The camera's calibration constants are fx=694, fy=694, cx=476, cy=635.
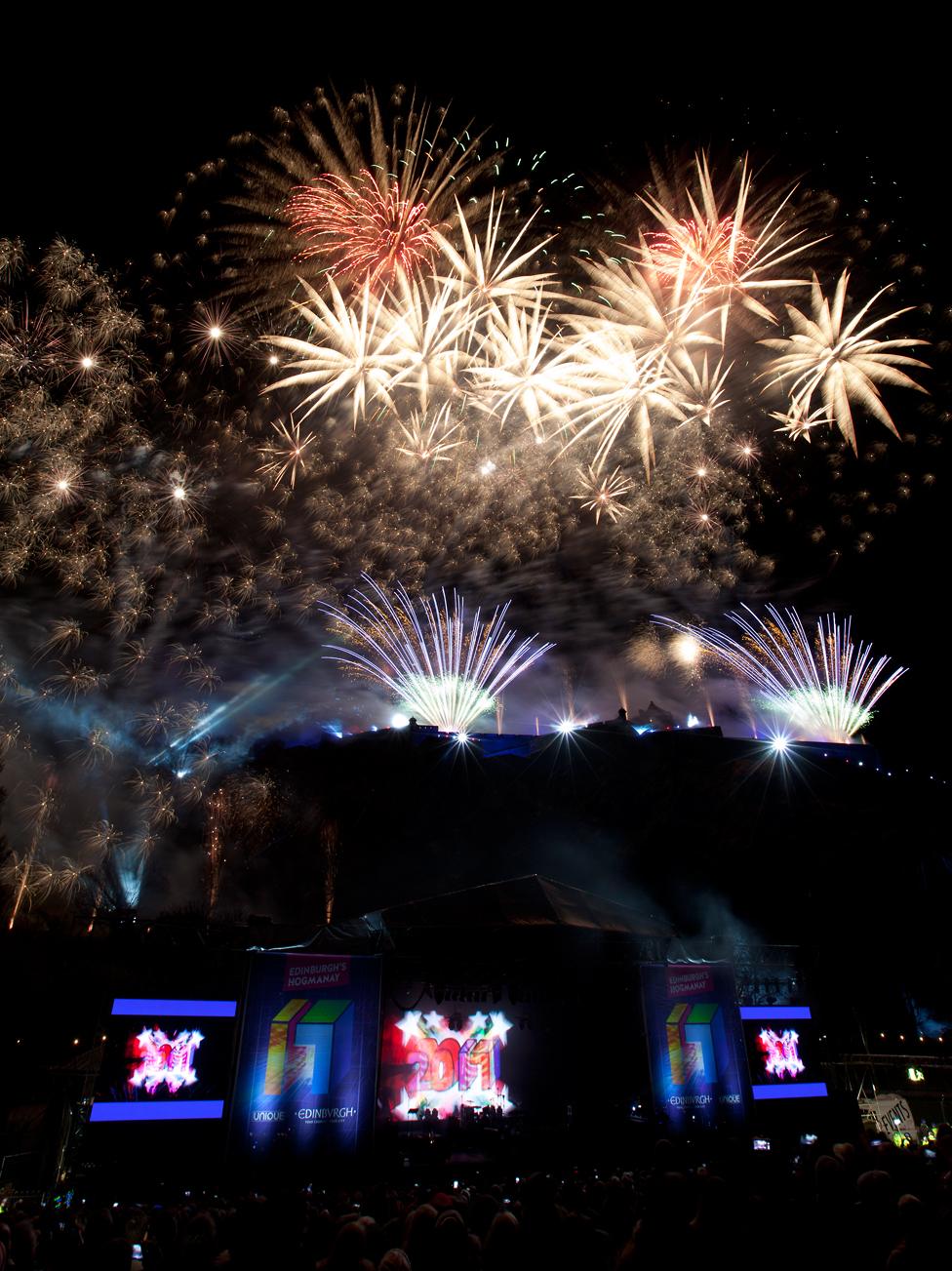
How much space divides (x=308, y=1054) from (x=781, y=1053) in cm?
910

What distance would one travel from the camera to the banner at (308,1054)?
10.4 metres

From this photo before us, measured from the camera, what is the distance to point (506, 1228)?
10.0 ft

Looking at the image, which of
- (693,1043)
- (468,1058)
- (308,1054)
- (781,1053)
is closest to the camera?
(308,1054)

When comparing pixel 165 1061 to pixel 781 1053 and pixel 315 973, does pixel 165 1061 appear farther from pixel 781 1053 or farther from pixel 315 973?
pixel 781 1053

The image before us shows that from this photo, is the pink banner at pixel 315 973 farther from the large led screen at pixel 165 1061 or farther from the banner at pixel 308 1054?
the large led screen at pixel 165 1061

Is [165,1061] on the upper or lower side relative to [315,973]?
lower

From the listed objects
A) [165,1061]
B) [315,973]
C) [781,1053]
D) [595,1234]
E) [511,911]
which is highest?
[511,911]

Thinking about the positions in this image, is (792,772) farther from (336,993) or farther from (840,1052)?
(336,993)

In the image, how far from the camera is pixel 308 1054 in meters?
11.0

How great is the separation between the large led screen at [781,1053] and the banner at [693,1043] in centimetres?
33

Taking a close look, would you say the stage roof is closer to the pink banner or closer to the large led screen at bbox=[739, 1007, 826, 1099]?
the pink banner

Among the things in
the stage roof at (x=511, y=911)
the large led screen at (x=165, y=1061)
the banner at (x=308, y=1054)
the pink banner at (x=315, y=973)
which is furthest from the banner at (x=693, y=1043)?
the large led screen at (x=165, y=1061)

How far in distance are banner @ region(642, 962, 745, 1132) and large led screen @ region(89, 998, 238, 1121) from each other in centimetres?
751

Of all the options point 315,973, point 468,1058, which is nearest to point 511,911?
point 315,973
